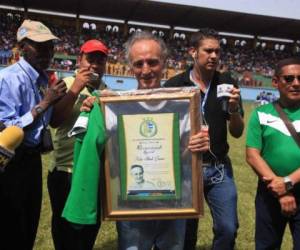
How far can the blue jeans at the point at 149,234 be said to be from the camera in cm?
281

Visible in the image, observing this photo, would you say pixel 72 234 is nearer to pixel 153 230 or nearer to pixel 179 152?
pixel 153 230

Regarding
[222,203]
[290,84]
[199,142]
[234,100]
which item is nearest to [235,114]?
[234,100]

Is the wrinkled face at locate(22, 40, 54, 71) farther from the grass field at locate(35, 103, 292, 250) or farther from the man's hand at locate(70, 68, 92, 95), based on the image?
the grass field at locate(35, 103, 292, 250)

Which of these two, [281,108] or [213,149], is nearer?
[281,108]

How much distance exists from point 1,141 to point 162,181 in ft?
3.28

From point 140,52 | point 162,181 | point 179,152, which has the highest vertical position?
point 140,52

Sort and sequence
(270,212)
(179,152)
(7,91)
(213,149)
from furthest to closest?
1. (213,149)
2. (270,212)
3. (7,91)
4. (179,152)

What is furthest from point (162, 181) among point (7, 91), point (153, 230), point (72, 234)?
point (72, 234)

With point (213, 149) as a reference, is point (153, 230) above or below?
below

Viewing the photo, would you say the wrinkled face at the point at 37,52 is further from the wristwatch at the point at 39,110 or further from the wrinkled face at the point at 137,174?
the wrinkled face at the point at 137,174

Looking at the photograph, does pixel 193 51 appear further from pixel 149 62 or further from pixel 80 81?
pixel 149 62

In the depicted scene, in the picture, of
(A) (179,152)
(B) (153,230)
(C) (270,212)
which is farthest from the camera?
(C) (270,212)

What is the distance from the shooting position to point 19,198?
137 inches

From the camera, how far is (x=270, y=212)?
12.2ft
